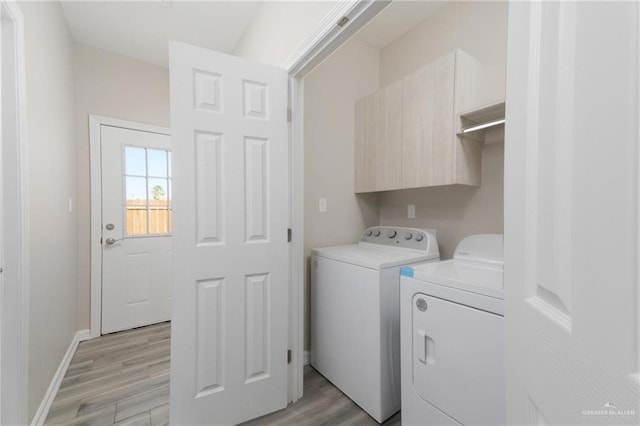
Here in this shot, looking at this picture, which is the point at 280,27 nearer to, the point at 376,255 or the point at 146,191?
the point at 376,255

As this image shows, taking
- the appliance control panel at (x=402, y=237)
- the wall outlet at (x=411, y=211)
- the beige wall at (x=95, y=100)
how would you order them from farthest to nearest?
1. the beige wall at (x=95, y=100)
2. the wall outlet at (x=411, y=211)
3. the appliance control panel at (x=402, y=237)

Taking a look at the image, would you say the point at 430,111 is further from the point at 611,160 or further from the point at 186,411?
the point at 186,411

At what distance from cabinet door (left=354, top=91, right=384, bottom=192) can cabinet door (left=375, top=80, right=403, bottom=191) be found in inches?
1.6

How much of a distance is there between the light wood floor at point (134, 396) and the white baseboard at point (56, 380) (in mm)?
33

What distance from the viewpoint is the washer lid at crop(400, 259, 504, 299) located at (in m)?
1.11

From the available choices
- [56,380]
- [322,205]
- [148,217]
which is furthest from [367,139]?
[56,380]

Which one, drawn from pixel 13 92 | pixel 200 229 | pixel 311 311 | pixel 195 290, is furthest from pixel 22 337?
pixel 311 311

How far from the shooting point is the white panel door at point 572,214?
27cm

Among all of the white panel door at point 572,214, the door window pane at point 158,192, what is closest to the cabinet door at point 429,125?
the white panel door at point 572,214

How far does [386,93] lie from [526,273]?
1.93m

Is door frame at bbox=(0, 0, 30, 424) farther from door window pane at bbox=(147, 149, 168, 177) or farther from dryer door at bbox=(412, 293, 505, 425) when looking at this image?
dryer door at bbox=(412, 293, 505, 425)

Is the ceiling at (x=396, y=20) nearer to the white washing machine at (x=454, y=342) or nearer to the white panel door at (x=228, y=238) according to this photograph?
the white panel door at (x=228, y=238)

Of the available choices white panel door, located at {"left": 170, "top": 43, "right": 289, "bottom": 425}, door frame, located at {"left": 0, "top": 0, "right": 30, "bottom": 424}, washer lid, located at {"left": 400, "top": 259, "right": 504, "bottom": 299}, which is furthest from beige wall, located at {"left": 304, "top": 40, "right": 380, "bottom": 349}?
door frame, located at {"left": 0, "top": 0, "right": 30, "bottom": 424}

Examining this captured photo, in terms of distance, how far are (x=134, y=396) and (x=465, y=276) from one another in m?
2.15
